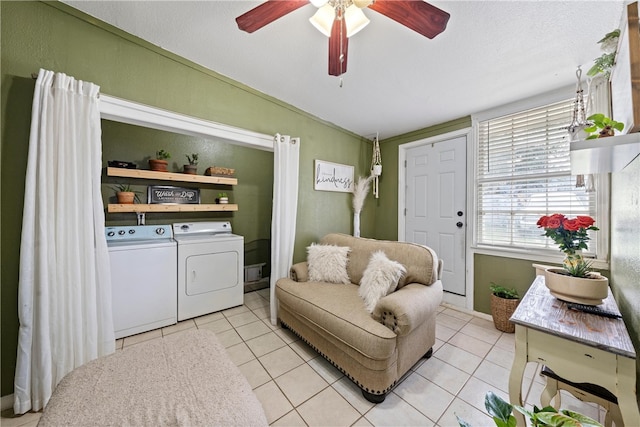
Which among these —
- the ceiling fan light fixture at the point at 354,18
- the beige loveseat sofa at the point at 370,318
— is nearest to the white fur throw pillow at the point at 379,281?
the beige loveseat sofa at the point at 370,318

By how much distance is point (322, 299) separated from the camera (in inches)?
75.3

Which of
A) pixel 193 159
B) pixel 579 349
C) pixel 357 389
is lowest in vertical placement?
pixel 357 389

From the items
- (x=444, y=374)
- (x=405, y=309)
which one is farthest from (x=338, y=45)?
(x=444, y=374)

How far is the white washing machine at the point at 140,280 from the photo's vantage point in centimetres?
209

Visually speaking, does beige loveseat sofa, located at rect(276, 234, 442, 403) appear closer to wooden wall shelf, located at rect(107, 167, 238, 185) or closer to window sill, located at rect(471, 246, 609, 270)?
window sill, located at rect(471, 246, 609, 270)

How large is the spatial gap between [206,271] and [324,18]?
263cm

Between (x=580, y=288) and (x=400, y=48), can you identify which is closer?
(x=580, y=288)

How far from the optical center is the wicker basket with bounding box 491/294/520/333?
7.44 ft

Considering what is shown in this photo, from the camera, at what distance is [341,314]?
1675mm

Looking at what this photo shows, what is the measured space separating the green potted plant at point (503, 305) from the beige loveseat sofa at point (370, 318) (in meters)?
0.92

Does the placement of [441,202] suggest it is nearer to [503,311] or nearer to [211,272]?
[503,311]

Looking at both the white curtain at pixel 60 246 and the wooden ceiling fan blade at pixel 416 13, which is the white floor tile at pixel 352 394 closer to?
the white curtain at pixel 60 246

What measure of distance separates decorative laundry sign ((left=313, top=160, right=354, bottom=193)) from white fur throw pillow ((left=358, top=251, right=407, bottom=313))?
152 cm

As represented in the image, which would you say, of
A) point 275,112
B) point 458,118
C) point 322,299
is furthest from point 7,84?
point 458,118
